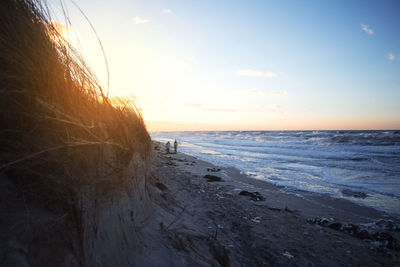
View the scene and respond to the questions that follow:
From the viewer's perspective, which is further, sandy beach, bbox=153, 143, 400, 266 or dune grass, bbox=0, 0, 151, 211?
sandy beach, bbox=153, 143, 400, 266

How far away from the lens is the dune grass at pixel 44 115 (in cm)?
125

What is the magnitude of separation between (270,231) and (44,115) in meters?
3.92

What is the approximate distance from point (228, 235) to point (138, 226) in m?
1.74

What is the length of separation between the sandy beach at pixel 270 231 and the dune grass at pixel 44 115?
1.32 metres

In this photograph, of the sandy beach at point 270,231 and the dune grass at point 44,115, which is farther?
the sandy beach at point 270,231

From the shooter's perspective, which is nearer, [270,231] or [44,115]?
[44,115]

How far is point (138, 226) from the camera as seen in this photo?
213 cm

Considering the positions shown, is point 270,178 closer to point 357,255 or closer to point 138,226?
point 357,255

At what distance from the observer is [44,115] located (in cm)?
136

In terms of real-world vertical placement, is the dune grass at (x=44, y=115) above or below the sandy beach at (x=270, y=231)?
above

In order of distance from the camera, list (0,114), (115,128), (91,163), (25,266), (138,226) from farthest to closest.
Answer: (115,128)
(138,226)
(91,163)
(0,114)
(25,266)

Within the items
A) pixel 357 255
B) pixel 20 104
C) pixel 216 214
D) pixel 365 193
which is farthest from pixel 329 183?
pixel 20 104

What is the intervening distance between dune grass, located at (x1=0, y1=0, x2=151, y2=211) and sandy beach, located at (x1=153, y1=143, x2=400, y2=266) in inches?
52.1

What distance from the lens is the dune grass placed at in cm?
125
